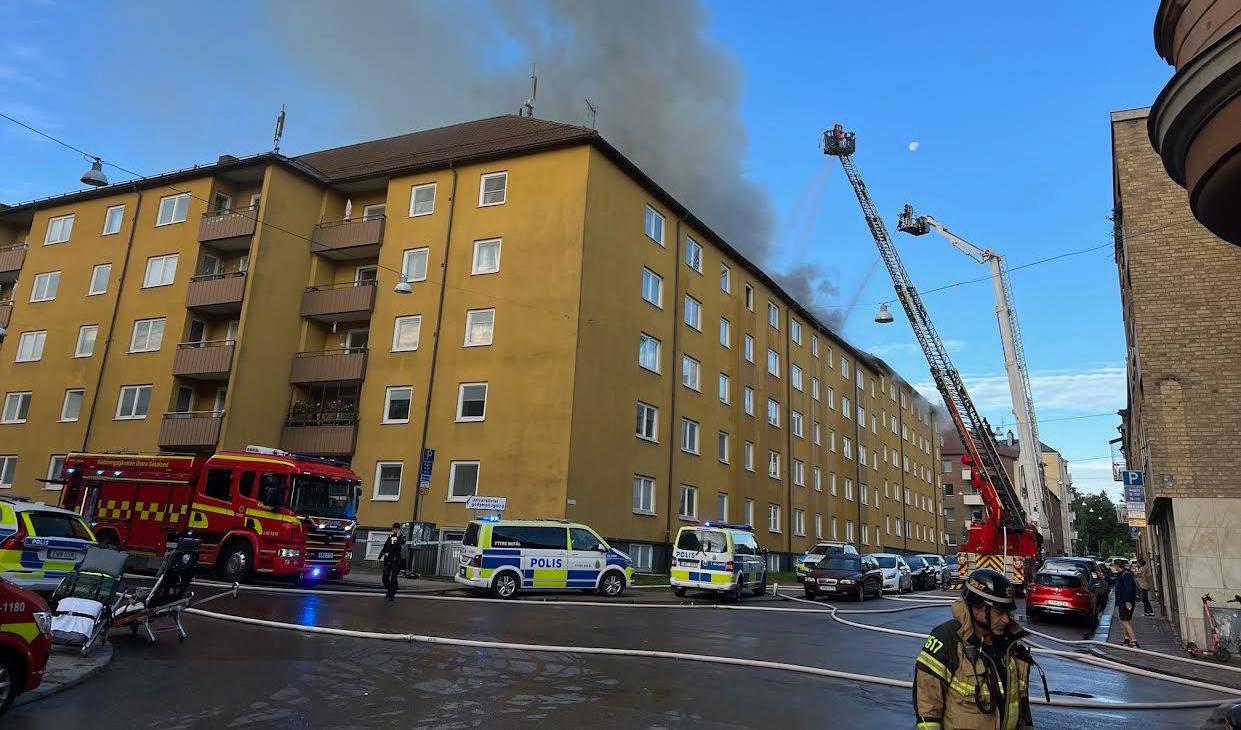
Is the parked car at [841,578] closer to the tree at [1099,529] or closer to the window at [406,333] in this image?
the window at [406,333]

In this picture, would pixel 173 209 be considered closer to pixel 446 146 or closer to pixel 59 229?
pixel 59 229

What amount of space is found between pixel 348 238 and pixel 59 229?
17196 mm

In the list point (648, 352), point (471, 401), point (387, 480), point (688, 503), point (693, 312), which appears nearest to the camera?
point (471, 401)

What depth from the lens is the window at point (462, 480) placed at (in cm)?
2644

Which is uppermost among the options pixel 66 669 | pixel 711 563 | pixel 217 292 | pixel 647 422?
pixel 217 292

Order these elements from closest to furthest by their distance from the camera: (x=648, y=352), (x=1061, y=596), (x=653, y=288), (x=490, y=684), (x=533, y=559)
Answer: (x=490, y=684) < (x=533, y=559) < (x=1061, y=596) < (x=648, y=352) < (x=653, y=288)

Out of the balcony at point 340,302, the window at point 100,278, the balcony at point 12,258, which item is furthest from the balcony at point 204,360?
the balcony at point 12,258

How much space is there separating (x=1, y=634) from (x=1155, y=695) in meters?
12.6

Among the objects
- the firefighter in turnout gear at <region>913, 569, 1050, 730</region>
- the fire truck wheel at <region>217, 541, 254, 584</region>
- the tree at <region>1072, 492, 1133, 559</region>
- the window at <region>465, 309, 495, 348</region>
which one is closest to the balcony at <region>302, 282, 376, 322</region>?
the window at <region>465, 309, 495, 348</region>

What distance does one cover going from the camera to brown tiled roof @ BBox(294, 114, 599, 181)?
2941 cm

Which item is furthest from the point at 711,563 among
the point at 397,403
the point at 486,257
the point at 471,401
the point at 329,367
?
the point at 329,367

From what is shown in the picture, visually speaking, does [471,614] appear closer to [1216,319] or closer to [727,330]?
[1216,319]

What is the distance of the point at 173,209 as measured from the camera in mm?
33812

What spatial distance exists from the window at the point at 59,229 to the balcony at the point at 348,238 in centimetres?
1443
